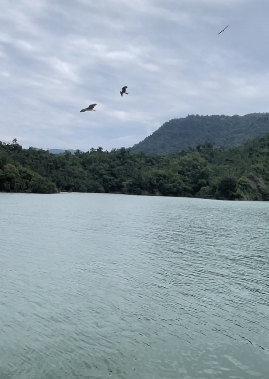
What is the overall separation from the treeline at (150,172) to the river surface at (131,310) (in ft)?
304

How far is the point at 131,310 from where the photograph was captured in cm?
1558

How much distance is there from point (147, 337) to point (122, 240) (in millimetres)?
20489

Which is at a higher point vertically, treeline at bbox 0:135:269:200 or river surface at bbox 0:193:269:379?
treeline at bbox 0:135:269:200

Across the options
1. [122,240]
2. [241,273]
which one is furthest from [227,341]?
[122,240]

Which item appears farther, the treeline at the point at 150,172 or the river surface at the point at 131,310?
the treeline at the point at 150,172

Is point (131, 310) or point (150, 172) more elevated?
point (150, 172)

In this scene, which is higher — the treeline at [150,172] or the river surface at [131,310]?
the treeline at [150,172]

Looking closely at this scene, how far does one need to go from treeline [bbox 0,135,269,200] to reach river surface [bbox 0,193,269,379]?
92675mm

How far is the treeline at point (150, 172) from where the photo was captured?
424ft

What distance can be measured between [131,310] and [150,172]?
137094mm

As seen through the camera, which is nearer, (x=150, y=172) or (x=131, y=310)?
(x=131, y=310)

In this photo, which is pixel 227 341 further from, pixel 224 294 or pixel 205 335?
pixel 224 294

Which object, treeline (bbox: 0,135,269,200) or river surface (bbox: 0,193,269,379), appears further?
treeline (bbox: 0,135,269,200)

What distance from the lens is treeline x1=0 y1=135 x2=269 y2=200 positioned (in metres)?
129
